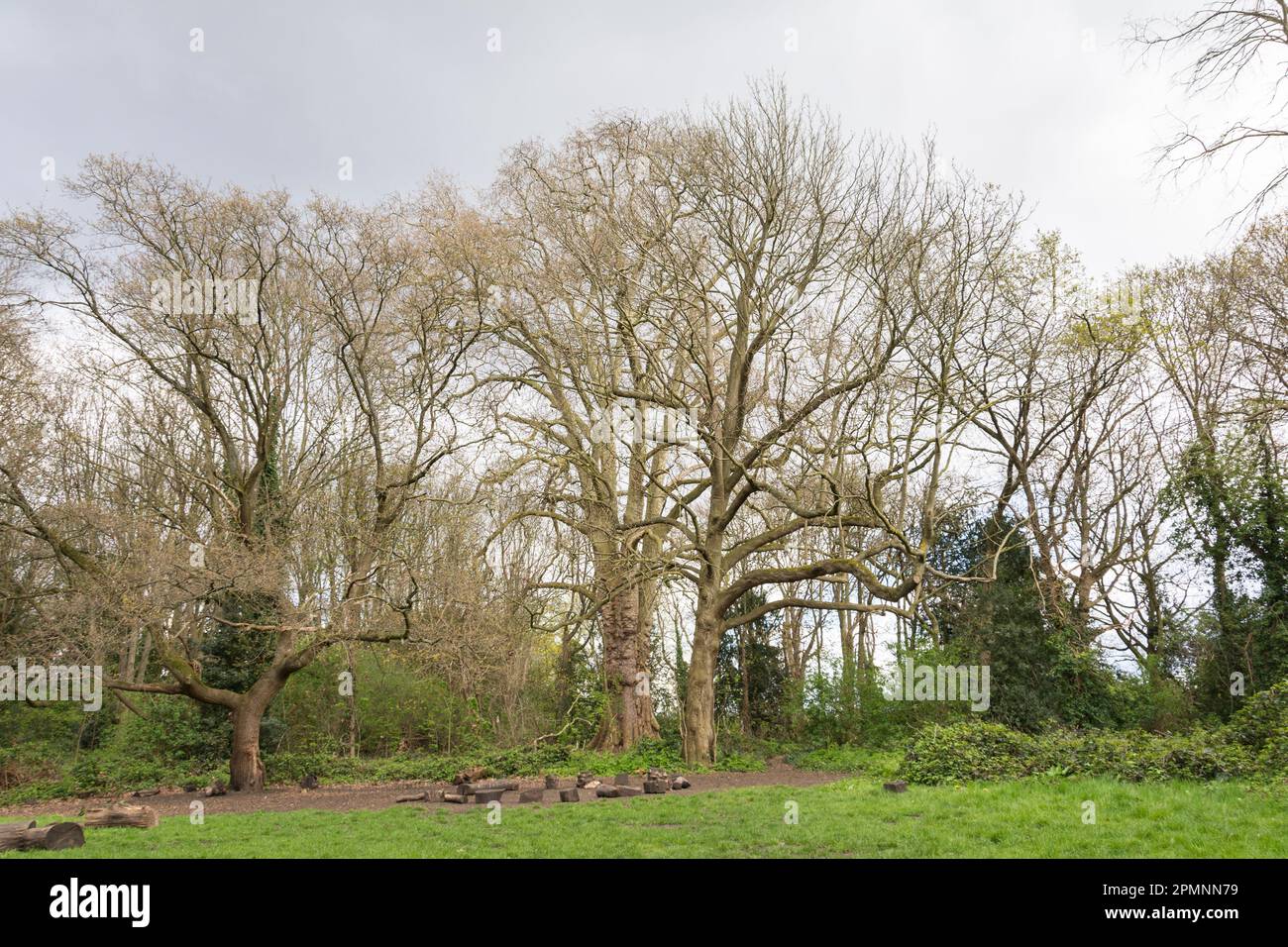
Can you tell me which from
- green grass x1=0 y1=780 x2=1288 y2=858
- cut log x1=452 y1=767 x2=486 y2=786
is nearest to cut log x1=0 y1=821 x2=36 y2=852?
green grass x1=0 y1=780 x2=1288 y2=858

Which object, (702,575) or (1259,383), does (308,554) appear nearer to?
(702,575)

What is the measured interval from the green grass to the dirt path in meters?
1.83

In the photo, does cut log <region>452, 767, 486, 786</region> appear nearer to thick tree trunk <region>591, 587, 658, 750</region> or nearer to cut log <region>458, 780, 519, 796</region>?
cut log <region>458, 780, 519, 796</region>

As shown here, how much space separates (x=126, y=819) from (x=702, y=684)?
10.1 metres

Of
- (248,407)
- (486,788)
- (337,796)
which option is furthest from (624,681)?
(248,407)

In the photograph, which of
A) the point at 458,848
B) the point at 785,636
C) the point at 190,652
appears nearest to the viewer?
the point at 458,848

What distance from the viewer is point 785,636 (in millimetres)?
25234

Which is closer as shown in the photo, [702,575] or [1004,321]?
[1004,321]

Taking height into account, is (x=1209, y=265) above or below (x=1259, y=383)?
above

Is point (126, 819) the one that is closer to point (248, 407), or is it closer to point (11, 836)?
point (11, 836)

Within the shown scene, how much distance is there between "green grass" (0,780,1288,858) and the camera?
289 inches

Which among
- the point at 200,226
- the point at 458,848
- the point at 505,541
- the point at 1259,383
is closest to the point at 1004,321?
the point at 1259,383
